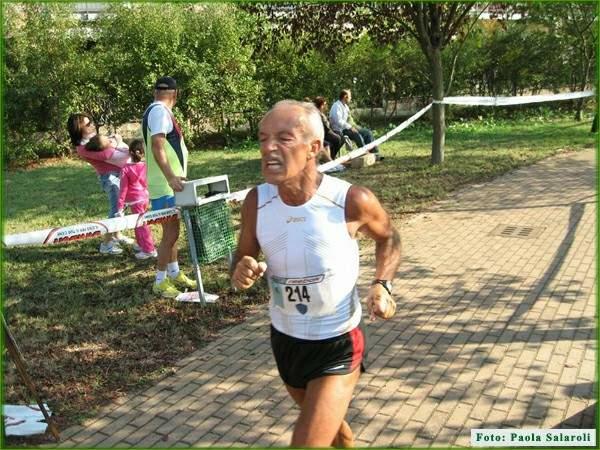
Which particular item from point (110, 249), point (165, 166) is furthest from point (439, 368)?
point (110, 249)

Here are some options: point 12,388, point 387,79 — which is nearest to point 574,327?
point 12,388

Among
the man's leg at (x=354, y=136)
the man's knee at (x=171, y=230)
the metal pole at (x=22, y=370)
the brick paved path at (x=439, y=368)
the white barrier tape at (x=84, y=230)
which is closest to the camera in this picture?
the metal pole at (x=22, y=370)

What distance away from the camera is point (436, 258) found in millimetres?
7016

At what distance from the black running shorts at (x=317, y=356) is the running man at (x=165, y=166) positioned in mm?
2978

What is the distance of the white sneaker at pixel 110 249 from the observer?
746cm

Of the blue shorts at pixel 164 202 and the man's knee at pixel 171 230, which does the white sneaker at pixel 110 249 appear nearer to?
the blue shorts at pixel 164 202

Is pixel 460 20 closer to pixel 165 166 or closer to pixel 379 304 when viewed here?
pixel 165 166

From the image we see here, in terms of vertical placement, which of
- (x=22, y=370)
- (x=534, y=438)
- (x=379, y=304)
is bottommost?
(x=534, y=438)

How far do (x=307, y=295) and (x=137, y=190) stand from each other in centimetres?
512

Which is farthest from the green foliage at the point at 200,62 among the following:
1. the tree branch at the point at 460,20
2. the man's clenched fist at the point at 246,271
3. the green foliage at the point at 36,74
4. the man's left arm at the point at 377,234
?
the man's clenched fist at the point at 246,271

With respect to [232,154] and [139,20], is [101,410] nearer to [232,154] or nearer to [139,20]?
[232,154]

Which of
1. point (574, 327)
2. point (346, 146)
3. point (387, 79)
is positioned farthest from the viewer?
point (387, 79)

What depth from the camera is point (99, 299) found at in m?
5.95

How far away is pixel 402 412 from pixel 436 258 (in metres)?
3.44
